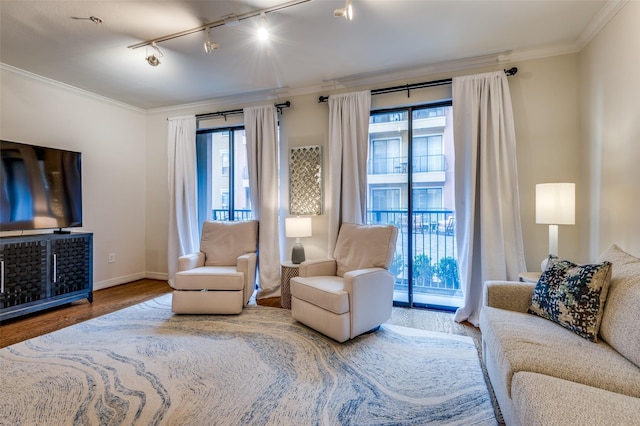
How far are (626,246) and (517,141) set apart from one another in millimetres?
1274

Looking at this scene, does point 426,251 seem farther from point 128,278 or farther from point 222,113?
point 128,278

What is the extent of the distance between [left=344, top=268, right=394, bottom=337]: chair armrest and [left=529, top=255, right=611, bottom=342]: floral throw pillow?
3.69 ft

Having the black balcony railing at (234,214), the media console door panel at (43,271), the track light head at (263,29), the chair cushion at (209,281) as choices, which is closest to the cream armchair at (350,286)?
the chair cushion at (209,281)

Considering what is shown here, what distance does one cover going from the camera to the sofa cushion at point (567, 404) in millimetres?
923

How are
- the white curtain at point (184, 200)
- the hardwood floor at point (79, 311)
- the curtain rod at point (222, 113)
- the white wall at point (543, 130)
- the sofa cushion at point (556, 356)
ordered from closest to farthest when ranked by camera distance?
the sofa cushion at point (556, 356), the hardwood floor at point (79, 311), the white wall at point (543, 130), the curtain rod at point (222, 113), the white curtain at point (184, 200)

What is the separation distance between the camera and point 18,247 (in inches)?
114

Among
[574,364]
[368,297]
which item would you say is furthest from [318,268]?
[574,364]

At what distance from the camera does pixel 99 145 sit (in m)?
4.00

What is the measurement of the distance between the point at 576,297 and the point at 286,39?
A: 277cm

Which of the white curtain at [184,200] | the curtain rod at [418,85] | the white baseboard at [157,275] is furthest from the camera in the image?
the white baseboard at [157,275]

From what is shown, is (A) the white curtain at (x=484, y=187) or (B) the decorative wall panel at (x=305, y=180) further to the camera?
(B) the decorative wall panel at (x=305, y=180)

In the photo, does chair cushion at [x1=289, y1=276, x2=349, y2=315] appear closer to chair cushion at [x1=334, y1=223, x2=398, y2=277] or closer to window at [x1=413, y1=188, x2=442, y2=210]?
chair cushion at [x1=334, y1=223, x2=398, y2=277]

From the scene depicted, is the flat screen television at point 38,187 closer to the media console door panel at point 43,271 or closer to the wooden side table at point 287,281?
the media console door panel at point 43,271

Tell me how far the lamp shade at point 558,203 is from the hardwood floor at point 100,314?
3.78 ft
